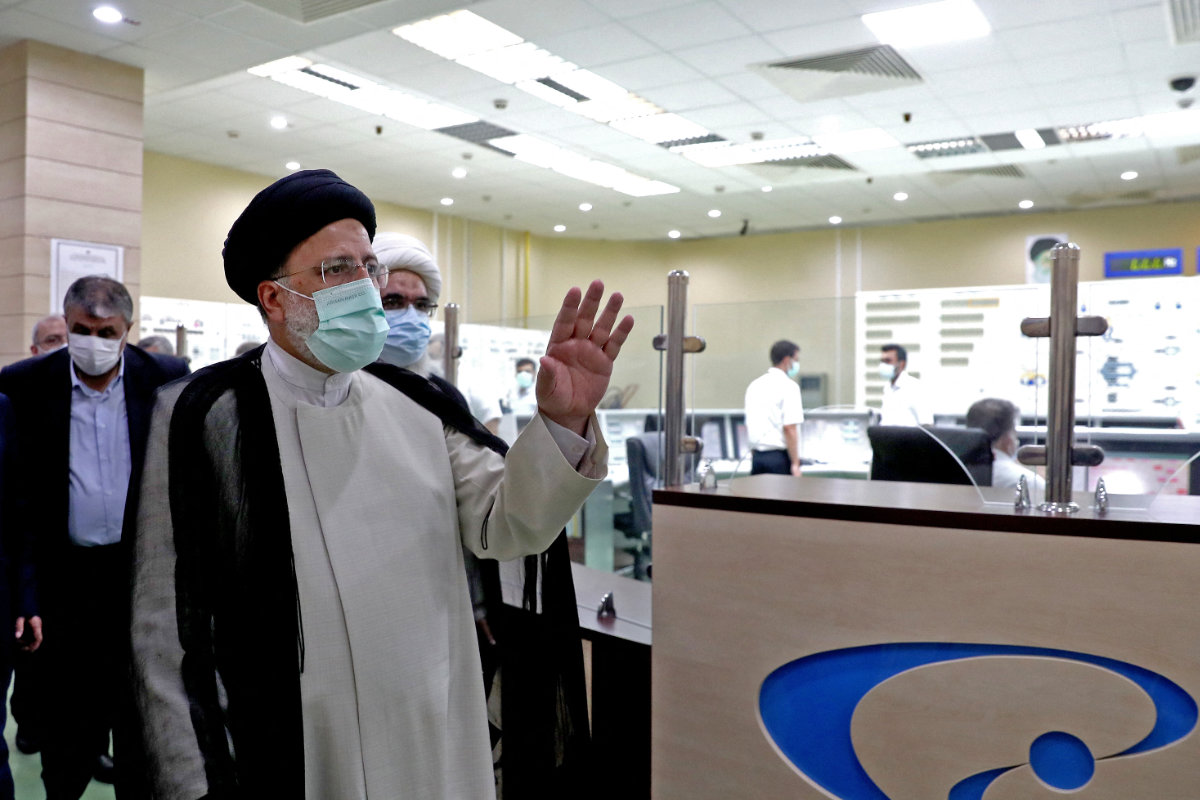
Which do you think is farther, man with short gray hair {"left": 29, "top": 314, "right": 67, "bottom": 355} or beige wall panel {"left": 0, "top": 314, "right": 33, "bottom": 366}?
beige wall panel {"left": 0, "top": 314, "right": 33, "bottom": 366}

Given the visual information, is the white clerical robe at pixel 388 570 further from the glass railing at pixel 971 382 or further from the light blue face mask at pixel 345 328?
the glass railing at pixel 971 382

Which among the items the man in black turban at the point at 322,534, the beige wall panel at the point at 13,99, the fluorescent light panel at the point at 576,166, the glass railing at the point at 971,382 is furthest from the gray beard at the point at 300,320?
the fluorescent light panel at the point at 576,166

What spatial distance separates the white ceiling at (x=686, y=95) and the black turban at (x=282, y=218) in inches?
179

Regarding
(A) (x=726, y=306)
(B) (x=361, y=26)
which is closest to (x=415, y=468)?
(A) (x=726, y=306)

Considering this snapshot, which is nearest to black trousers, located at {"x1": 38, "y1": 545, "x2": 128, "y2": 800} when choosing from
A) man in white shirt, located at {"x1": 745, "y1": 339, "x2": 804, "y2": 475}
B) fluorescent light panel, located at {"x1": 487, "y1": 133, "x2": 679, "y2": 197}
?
man in white shirt, located at {"x1": 745, "y1": 339, "x2": 804, "y2": 475}

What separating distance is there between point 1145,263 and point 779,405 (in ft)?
30.0

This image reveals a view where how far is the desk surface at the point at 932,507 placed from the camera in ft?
5.70

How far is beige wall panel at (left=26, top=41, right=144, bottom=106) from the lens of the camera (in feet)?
19.8

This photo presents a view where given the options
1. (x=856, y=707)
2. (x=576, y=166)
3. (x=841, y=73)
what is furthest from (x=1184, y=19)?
(x=576, y=166)

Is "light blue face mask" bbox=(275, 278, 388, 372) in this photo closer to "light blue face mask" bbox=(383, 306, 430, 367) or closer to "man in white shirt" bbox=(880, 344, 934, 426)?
"light blue face mask" bbox=(383, 306, 430, 367)

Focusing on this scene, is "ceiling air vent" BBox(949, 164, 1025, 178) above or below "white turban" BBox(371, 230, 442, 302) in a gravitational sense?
above

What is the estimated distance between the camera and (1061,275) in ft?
6.57

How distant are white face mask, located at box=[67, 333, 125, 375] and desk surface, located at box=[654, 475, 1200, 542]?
5.48ft

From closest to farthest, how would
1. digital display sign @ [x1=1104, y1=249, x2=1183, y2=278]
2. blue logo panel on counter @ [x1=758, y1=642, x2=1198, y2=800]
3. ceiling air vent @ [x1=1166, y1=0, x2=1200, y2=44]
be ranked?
blue logo panel on counter @ [x1=758, y1=642, x2=1198, y2=800]
ceiling air vent @ [x1=1166, y1=0, x2=1200, y2=44]
digital display sign @ [x1=1104, y1=249, x2=1183, y2=278]
